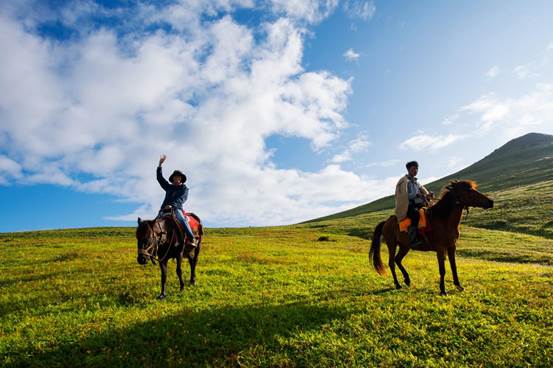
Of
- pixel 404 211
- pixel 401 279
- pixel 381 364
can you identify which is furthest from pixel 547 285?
pixel 381 364

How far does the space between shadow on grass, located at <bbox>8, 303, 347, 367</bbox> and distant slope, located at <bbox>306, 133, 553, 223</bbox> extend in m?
103

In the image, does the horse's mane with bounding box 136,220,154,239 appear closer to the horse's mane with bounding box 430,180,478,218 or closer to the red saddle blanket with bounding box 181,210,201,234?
the red saddle blanket with bounding box 181,210,201,234

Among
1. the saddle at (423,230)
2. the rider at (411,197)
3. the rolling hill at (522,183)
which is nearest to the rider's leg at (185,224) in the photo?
the rider at (411,197)

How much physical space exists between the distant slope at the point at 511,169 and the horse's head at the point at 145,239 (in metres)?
104

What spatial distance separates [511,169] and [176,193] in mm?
140520

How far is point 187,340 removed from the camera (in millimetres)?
8672

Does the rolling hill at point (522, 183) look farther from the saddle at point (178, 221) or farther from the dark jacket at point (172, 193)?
the dark jacket at point (172, 193)

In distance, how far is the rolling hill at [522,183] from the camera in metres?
52.2

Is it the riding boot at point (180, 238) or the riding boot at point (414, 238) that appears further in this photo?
the riding boot at point (180, 238)

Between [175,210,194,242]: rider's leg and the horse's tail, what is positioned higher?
[175,210,194,242]: rider's leg

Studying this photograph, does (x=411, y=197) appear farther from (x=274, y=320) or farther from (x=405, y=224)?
(x=274, y=320)

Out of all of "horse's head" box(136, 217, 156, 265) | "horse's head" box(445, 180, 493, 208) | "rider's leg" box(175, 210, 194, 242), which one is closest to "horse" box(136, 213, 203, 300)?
"horse's head" box(136, 217, 156, 265)

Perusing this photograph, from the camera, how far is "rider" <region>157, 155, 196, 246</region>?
44.7 ft

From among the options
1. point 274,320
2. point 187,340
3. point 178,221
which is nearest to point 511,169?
point 178,221
